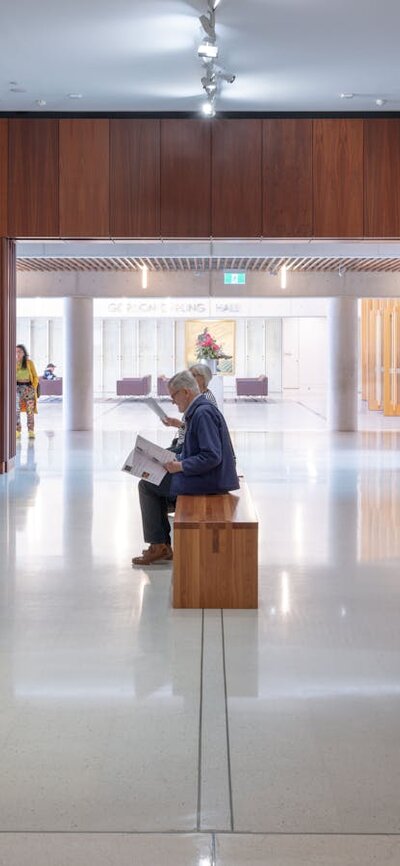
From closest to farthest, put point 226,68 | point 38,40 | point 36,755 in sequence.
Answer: point 36,755
point 38,40
point 226,68

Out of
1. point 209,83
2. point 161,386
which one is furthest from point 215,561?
point 161,386

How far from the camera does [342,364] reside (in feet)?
74.5

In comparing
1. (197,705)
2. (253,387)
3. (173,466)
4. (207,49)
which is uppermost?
(207,49)

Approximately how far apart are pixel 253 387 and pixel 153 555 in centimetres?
3125

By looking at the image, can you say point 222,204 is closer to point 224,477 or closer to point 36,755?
point 224,477

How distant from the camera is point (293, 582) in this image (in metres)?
6.87

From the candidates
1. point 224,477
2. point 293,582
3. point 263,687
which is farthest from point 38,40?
point 263,687

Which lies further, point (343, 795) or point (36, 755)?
point (36, 755)

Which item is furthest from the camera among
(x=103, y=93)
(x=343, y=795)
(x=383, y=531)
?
(x=103, y=93)

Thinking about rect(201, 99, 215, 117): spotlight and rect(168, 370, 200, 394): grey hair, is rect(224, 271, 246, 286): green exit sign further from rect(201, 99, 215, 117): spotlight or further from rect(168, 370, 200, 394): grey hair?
rect(168, 370, 200, 394): grey hair

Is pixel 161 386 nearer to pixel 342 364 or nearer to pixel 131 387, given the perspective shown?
pixel 131 387

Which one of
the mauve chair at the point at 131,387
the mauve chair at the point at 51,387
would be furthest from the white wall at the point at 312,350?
the mauve chair at the point at 51,387

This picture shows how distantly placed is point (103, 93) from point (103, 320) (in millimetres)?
29711

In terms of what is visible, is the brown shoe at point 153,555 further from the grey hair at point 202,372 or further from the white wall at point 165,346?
the white wall at point 165,346
